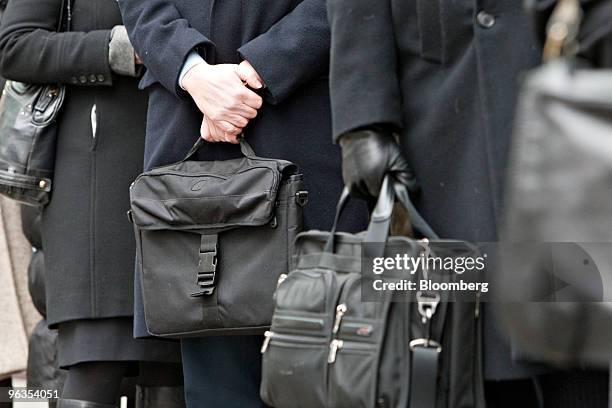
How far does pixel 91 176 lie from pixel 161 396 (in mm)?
706

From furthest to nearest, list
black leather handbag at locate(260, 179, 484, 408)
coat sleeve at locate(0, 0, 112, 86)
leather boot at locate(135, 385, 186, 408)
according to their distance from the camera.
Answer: leather boot at locate(135, 385, 186, 408)
coat sleeve at locate(0, 0, 112, 86)
black leather handbag at locate(260, 179, 484, 408)

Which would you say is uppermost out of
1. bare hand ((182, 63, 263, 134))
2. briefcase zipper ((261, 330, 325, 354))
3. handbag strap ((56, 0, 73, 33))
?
handbag strap ((56, 0, 73, 33))

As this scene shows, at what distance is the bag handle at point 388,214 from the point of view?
2.12 meters

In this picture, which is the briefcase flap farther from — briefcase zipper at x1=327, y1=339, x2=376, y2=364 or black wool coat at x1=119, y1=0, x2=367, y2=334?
briefcase zipper at x1=327, y1=339, x2=376, y2=364

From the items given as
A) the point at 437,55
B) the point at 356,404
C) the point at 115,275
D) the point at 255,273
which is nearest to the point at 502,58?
the point at 437,55

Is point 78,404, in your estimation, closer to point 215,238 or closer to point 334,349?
point 215,238

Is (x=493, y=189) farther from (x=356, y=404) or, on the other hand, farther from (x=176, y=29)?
(x=176, y=29)

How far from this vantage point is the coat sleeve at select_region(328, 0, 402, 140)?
2242 mm

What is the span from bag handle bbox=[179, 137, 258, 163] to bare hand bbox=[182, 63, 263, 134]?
32mm

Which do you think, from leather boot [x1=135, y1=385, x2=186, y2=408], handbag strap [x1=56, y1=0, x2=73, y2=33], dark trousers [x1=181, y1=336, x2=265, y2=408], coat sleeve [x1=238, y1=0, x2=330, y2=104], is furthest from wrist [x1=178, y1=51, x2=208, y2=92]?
leather boot [x1=135, y1=385, x2=186, y2=408]

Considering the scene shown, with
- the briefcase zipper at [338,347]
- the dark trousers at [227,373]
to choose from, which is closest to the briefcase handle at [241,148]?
the dark trousers at [227,373]

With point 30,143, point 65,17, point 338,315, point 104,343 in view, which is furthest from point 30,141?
point 338,315

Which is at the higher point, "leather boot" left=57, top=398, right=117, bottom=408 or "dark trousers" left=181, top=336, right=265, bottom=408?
"dark trousers" left=181, top=336, right=265, bottom=408

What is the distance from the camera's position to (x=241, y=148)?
284 centimetres
